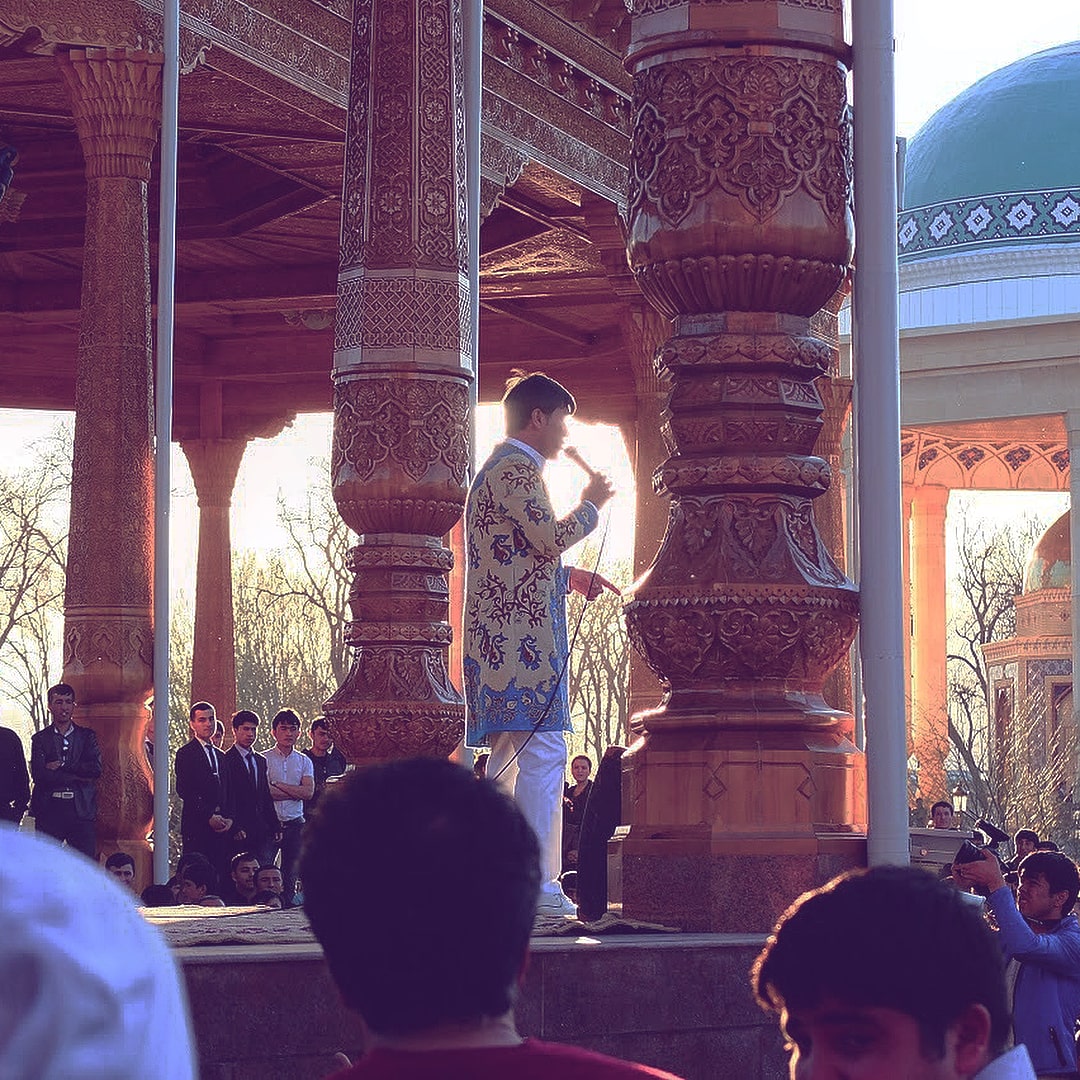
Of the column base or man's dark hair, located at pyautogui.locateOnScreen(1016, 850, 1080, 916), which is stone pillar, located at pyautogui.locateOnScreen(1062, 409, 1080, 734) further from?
the column base

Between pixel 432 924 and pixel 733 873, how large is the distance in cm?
352

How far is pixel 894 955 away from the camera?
2229 mm

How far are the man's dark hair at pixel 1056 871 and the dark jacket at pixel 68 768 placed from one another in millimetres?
8168

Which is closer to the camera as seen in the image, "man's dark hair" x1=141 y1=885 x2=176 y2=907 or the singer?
the singer

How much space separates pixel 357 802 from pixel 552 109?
1737 centimetres

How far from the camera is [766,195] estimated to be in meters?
5.51

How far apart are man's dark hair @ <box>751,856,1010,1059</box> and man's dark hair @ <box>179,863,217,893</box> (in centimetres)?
1123

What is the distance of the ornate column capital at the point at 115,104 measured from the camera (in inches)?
567

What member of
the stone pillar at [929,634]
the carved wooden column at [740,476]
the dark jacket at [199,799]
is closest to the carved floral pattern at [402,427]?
the dark jacket at [199,799]

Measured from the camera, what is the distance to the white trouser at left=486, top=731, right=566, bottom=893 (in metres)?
7.34

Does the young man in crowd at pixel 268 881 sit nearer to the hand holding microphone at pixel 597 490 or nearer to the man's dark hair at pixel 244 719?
the man's dark hair at pixel 244 719

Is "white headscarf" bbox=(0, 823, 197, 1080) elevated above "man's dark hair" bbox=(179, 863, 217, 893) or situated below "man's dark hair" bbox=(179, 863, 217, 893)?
above

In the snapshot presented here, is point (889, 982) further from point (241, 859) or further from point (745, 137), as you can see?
point (241, 859)

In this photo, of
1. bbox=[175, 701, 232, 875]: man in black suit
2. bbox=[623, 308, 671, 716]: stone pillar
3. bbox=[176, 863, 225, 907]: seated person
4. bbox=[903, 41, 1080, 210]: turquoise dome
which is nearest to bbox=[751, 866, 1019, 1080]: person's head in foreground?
bbox=[176, 863, 225, 907]: seated person
